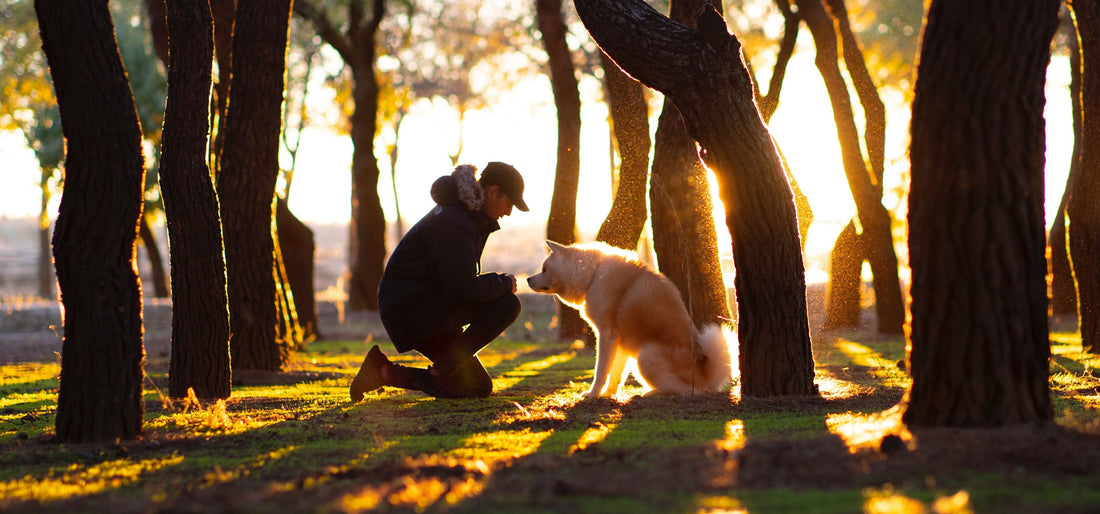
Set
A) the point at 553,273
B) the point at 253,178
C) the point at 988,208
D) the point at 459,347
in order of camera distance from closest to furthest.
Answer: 1. the point at 988,208
2. the point at 459,347
3. the point at 553,273
4. the point at 253,178


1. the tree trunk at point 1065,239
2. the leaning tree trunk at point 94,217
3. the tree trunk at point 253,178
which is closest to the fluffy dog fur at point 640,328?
the leaning tree trunk at point 94,217

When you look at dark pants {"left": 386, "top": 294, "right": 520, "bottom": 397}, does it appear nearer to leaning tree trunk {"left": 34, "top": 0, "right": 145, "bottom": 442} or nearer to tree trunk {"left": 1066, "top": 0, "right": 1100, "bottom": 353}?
leaning tree trunk {"left": 34, "top": 0, "right": 145, "bottom": 442}

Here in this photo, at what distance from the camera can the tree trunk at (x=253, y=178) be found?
499 inches

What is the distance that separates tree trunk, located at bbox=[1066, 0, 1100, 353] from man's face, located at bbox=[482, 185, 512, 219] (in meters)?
6.97

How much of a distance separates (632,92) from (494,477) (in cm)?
1112

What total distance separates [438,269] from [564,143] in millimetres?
9982

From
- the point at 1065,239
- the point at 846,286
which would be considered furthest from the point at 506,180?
the point at 1065,239

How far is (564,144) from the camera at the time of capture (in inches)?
729

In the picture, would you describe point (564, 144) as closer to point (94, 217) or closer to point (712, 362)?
point (712, 362)

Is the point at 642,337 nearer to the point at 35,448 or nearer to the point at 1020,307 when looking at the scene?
the point at 1020,307

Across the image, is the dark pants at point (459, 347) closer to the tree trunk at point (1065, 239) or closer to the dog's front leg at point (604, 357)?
the dog's front leg at point (604, 357)

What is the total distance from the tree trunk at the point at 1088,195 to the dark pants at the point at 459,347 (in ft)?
23.4

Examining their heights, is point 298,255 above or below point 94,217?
above

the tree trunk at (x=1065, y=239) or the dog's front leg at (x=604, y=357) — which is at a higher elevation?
the tree trunk at (x=1065, y=239)
